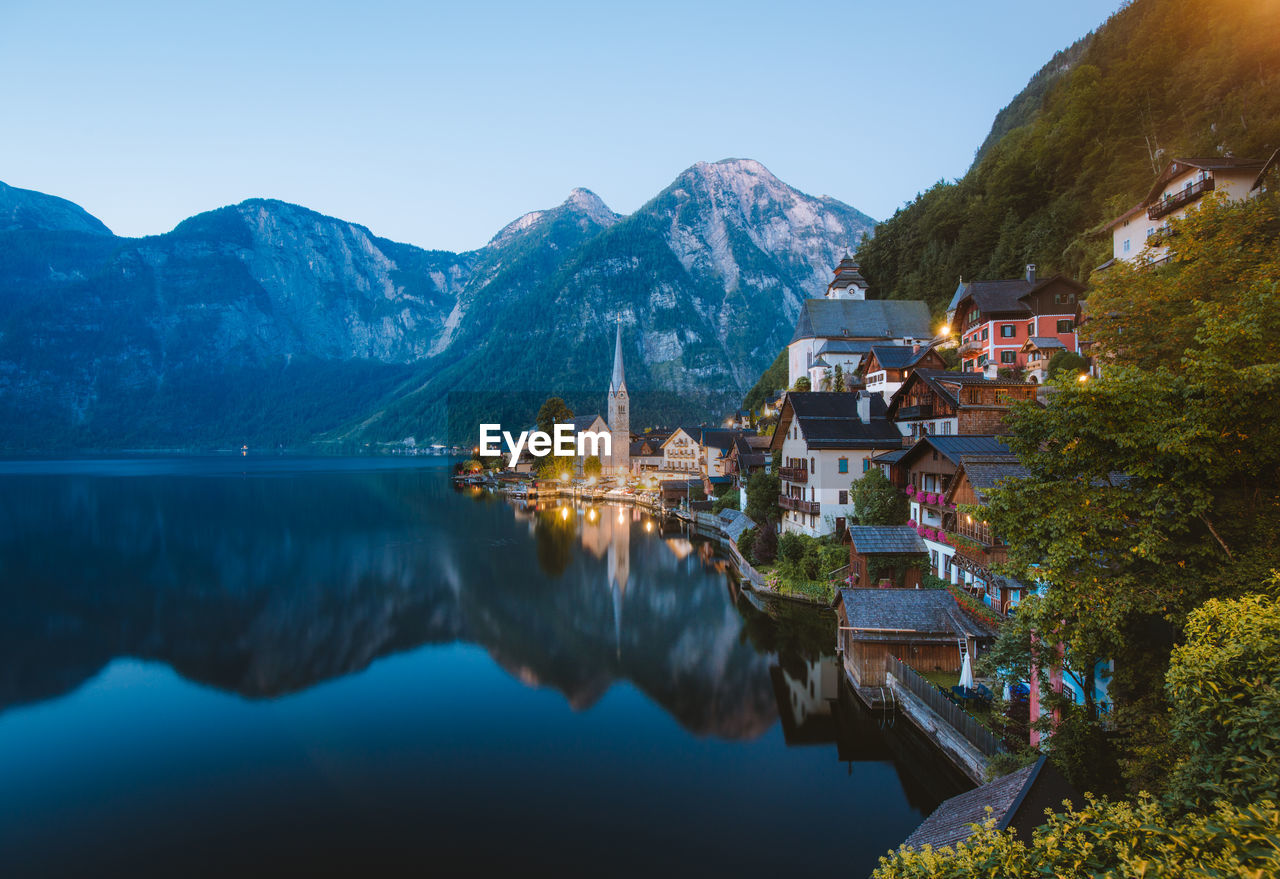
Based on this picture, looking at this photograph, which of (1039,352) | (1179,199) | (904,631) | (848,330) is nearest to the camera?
(904,631)

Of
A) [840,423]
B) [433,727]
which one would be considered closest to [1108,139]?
[840,423]

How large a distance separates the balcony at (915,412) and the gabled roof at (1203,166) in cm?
1915

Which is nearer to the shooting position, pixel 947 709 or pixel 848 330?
pixel 947 709

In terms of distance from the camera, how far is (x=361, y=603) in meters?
40.7

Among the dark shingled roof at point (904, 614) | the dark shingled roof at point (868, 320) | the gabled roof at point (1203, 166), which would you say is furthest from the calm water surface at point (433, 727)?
the gabled roof at point (1203, 166)

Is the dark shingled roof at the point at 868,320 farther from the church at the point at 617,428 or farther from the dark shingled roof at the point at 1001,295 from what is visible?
the church at the point at 617,428

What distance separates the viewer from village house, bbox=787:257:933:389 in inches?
2534

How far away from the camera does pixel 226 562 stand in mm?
52906

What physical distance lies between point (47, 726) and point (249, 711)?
22.7 feet

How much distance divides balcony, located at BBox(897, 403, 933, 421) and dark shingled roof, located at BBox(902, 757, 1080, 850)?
987 inches

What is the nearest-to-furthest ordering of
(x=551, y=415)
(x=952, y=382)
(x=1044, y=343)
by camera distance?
(x=952, y=382)
(x=1044, y=343)
(x=551, y=415)

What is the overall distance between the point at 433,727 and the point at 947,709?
1763 centimetres

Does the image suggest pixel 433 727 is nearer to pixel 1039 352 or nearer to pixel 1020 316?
pixel 1039 352

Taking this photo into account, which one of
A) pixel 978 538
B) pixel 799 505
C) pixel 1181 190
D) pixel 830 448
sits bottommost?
pixel 799 505
